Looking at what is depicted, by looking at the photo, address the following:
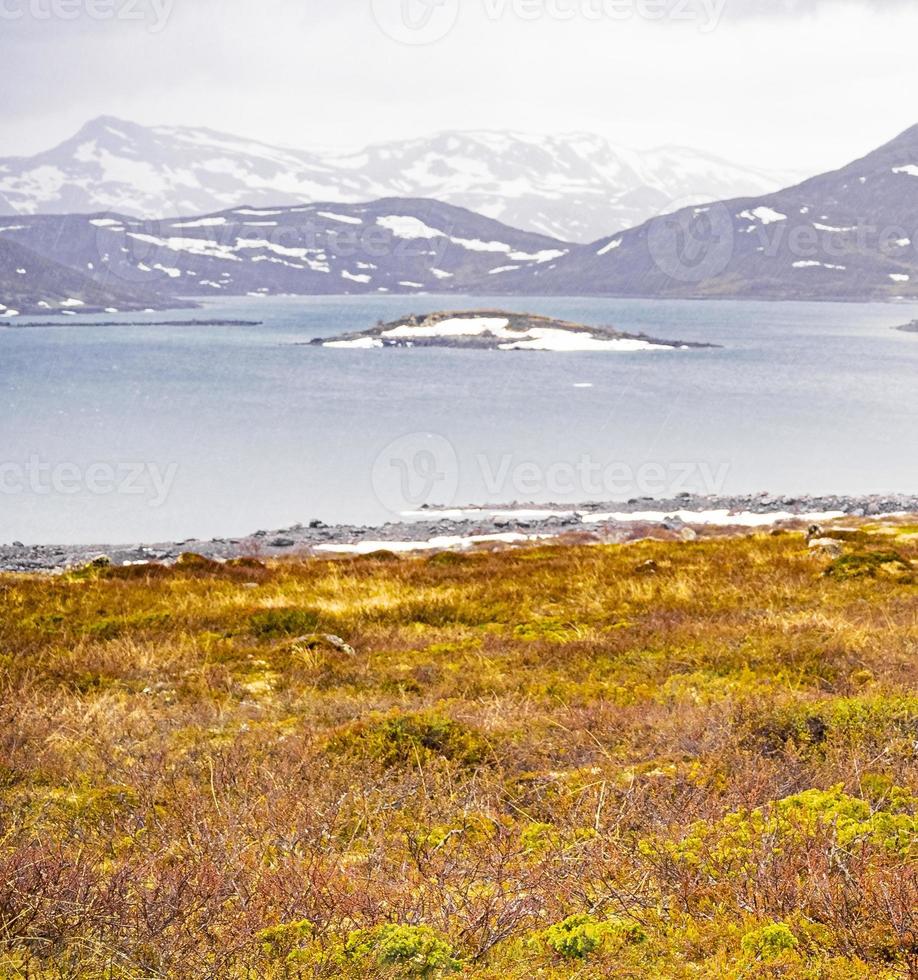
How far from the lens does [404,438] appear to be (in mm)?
75250

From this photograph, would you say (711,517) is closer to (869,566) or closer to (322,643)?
(869,566)

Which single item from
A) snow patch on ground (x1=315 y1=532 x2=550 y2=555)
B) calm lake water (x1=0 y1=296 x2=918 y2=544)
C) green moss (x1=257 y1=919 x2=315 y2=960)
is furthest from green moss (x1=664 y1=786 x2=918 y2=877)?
calm lake water (x1=0 y1=296 x2=918 y2=544)

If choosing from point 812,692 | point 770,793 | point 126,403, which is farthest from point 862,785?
point 126,403

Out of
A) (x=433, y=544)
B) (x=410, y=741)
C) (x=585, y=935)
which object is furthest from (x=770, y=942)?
(x=433, y=544)

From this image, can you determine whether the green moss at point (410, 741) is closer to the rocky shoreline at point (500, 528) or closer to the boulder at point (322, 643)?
the boulder at point (322, 643)

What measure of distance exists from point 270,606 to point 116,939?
11.2 m

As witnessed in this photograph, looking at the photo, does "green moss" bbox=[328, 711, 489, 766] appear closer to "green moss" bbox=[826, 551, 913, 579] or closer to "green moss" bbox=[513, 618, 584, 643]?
"green moss" bbox=[513, 618, 584, 643]

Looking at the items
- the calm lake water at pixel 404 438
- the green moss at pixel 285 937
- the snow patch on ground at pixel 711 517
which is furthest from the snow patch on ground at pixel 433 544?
the green moss at pixel 285 937

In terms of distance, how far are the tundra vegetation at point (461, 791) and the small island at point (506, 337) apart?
162 meters

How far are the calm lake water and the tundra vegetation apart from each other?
120ft

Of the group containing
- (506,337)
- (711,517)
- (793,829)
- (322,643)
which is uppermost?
(506,337)

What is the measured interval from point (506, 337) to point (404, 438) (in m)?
115

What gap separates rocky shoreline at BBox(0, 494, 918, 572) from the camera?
38469 mm

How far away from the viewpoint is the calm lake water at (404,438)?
182 ft
